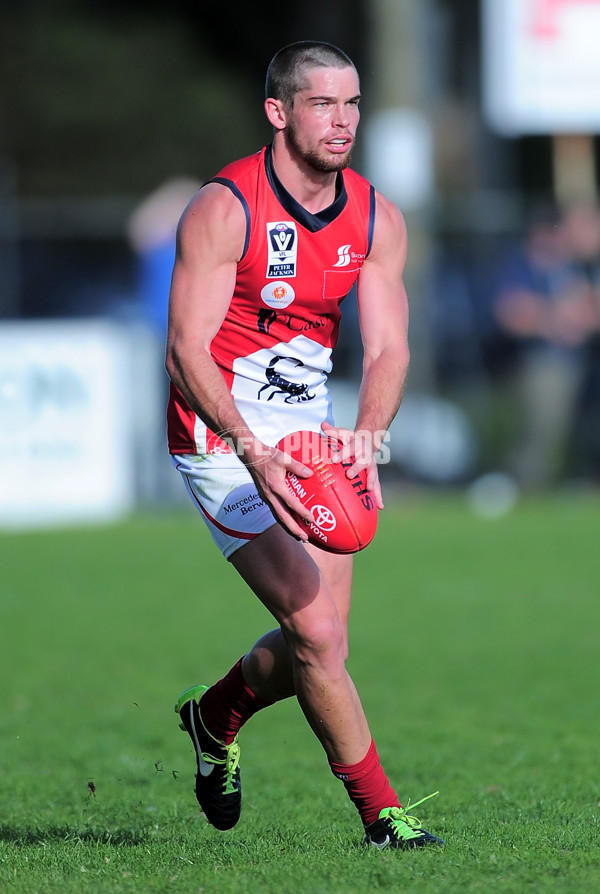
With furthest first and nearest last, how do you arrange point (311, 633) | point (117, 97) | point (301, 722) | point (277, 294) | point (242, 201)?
point (117, 97), point (301, 722), point (277, 294), point (242, 201), point (311, 633)

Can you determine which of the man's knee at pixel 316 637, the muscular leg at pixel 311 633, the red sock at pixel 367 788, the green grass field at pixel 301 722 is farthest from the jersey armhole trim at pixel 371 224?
the green grass field at pixel 301 722

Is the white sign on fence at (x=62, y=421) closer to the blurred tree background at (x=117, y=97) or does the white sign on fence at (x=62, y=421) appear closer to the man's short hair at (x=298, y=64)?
the man's short hair at (x=298, y=64)

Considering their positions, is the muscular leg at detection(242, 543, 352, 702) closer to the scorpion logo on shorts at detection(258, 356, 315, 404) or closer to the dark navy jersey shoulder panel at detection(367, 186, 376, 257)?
the scorpion logo on shorts at detection(258, 356, 315, 404)

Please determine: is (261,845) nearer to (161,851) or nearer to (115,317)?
(161,851)

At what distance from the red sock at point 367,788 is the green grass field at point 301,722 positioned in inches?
5.6

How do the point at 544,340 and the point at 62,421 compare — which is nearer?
the point at 62,421

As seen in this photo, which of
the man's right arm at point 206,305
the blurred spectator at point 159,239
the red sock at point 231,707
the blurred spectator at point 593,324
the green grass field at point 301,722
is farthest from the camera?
the blurred spectator at point 593,324

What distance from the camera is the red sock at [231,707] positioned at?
5.15 m

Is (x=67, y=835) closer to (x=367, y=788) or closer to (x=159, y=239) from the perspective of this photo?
(x=367, y=788)

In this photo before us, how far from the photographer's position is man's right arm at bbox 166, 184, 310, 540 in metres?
4.54

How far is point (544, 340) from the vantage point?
50.0 ft

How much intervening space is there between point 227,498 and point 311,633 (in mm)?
552

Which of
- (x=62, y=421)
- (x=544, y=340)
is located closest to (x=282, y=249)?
(x=62, y=421)

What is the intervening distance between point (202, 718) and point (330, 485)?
1217 millimetres
